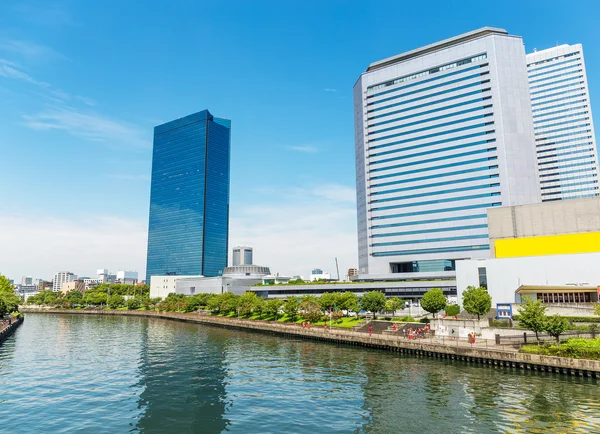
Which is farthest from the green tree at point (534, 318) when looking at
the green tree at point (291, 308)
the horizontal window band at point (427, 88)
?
the horizontal window band at point (427, 88)

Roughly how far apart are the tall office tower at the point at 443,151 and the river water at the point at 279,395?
103 m

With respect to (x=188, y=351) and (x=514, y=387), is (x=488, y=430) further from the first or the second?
(x=188, y=351)

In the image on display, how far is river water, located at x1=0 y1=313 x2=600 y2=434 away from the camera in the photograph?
34938 mm

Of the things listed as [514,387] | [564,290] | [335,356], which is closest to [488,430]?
[514,387]

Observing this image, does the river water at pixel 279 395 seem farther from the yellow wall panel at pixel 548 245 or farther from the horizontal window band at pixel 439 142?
the horizontal window band at pixel 439 142

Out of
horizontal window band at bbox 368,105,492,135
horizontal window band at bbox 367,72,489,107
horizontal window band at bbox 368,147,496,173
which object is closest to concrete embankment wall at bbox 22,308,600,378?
horizontal window band at bbox 368,147,496,173

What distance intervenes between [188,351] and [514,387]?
55.2m

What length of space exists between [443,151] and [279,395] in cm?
14524

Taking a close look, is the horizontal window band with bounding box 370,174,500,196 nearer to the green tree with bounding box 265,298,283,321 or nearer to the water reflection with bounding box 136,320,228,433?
the green tree with bounding box 265,298,283,321

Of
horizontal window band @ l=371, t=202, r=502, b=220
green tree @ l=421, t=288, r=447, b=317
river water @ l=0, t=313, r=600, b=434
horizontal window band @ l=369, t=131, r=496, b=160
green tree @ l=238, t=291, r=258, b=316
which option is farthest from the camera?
horizontal window band @ l=369, t=131, r=496, b=160

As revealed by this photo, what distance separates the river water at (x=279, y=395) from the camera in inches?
1375

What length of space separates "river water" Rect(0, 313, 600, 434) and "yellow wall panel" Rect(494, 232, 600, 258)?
6005cm

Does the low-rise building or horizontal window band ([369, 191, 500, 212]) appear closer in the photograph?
the low-rise building

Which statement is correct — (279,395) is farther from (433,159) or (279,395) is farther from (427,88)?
(427,88)
